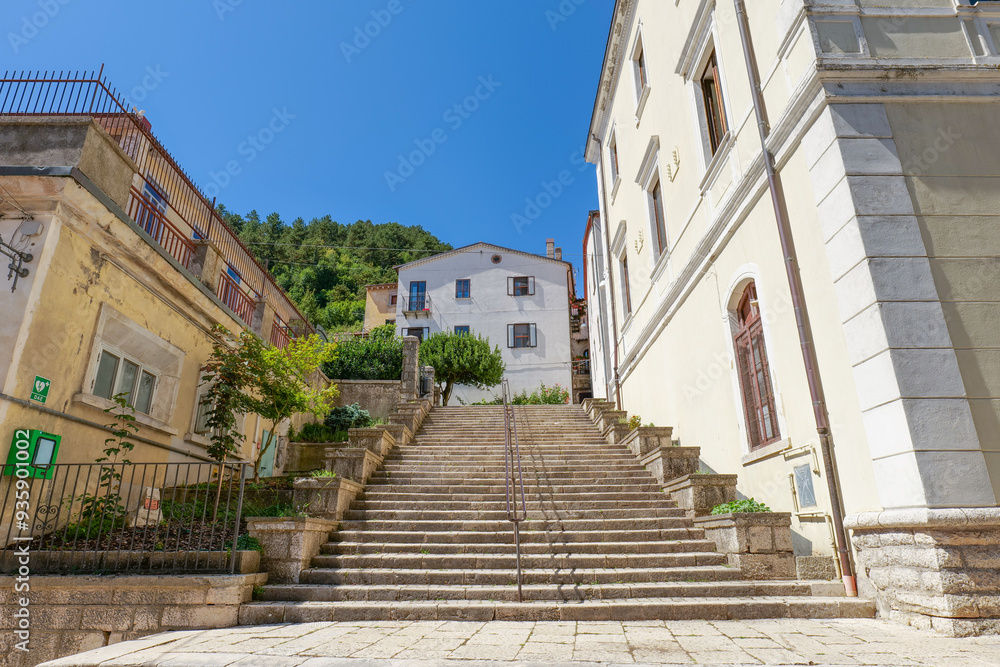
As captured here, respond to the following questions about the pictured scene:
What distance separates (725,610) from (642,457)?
4627 mm

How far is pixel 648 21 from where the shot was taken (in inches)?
477

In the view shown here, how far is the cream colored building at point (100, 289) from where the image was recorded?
6.27m

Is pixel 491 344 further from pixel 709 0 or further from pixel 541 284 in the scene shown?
pixel 709 0

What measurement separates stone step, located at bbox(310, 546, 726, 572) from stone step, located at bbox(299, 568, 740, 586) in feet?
0.43

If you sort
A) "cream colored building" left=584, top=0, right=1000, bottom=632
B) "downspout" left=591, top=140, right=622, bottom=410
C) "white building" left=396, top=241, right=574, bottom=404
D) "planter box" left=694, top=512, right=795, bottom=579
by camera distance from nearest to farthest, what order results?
"cream colored building" left=584, top=0, right=1000, bottom=632 → "planter box" left=694, top=512, right=795, bottom=579 → "downspout" left=591, top=140, right=622, bottom=410 → "white building" left=396, top=241, right=574, bottom=404

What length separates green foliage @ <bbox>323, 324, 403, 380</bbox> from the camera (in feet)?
71.9

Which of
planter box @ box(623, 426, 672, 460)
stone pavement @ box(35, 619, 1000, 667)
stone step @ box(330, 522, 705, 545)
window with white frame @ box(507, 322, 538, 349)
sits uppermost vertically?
window with white frame @ box(507, 322, 538, 349)

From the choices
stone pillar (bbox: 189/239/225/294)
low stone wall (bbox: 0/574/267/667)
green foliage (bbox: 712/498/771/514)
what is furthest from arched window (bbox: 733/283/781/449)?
stone pillar (bbox: 189/239/225/294)

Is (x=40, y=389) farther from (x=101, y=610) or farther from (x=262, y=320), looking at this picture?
(x=262, y=320)

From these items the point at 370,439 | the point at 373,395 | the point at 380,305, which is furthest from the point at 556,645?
the point at 380,305

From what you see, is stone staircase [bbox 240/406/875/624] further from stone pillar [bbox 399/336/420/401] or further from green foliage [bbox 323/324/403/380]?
green foliage [bbox 323/324/403/380]

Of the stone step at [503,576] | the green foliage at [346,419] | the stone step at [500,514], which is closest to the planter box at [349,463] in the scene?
the stone step at [500,514]

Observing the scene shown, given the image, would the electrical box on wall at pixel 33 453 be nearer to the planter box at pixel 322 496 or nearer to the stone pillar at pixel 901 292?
the planter box at pixel 322 496

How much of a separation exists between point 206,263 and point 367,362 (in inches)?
499
